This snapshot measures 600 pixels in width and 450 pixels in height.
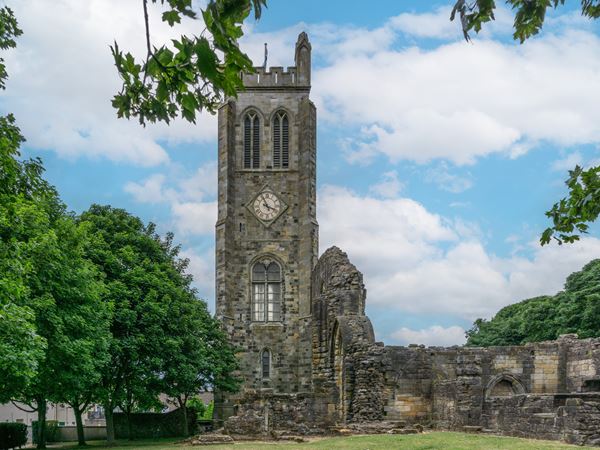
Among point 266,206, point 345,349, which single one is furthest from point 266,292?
point 345,349

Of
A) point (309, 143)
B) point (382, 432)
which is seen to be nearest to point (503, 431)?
point (382, 432)

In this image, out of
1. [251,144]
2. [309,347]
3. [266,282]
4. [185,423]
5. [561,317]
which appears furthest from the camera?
[251,144]

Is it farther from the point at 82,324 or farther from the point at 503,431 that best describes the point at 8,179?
the point at 503,431

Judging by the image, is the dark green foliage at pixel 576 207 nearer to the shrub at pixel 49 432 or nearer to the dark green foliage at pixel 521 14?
the dark green foliage at pixel 521 14

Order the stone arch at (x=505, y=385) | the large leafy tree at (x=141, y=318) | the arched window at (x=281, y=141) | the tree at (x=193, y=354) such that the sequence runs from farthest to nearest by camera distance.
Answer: the arched window at (x=281, y=141), the tree at (x=193, y=354), the large leafy tree at (x=141, y=318), the stone arch at (x=505, y=385)

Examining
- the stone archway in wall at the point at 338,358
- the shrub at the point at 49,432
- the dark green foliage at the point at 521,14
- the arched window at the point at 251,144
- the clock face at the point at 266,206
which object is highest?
the arched window at the point at 251,144

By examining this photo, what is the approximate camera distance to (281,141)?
57500mm

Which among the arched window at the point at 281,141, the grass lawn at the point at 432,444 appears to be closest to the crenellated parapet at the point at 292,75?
the arched window at the point at 281,141

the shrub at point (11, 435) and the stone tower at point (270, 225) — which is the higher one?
the stone tower at point (270, 225)

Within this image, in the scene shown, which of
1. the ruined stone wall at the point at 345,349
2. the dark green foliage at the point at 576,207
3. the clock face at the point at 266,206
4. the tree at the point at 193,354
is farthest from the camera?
the clock face at the point at 266,206

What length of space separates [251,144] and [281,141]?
2061 millimetres

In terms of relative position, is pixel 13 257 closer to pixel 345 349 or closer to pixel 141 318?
pixel 345 349

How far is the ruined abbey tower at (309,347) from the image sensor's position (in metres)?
26.3

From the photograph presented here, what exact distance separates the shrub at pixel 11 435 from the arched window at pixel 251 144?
24.9 metres
